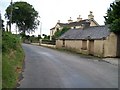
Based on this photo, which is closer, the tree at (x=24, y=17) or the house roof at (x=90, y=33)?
the house roof at (x=90, y=33)

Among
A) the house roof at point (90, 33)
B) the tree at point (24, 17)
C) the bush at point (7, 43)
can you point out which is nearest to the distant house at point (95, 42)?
the house roof at point (90, 33)

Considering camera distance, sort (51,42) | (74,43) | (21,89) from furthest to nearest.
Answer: (51,42)
(74,43)
(21,89)

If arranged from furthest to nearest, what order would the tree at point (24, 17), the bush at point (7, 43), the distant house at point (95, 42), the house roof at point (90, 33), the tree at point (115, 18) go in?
the tree at point (24, 17) → the house roof at point (90, 33) → the distant house at point (95, 42) → the tree at point (115, 18) → the bush at point (7, 43)

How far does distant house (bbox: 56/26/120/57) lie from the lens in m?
40.4

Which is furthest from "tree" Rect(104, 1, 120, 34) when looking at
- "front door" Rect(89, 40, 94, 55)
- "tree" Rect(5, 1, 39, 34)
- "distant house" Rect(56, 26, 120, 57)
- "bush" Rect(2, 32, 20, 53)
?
"tree" Rect(5, 1, 39, 34)

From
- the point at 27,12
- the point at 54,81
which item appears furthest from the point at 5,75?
the point at 27,12

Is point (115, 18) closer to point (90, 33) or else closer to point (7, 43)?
point (90, 33)

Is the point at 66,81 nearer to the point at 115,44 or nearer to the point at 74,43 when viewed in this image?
the point at 115,44

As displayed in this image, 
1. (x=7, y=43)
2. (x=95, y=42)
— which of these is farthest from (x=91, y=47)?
(x=7, y=43)

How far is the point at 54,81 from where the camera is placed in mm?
16891

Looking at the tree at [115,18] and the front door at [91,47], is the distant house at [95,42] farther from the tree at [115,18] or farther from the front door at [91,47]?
the tree at [115,18]

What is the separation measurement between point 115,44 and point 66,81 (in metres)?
25.1

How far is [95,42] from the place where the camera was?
42.6 m

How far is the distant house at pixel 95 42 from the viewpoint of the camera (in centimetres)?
4038
